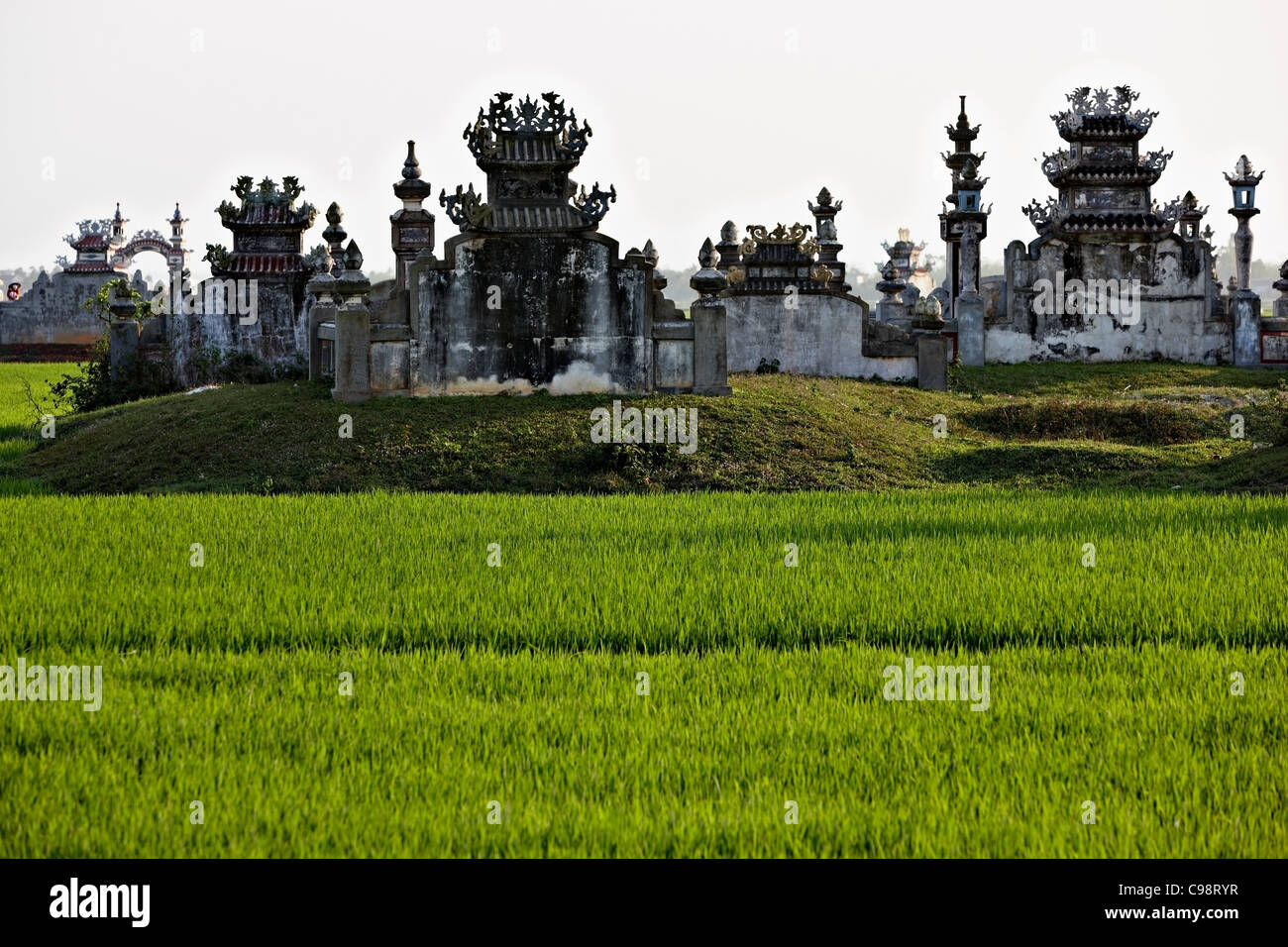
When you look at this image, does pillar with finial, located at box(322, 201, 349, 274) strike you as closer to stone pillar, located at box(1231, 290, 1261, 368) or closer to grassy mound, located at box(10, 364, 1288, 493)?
grassy mound, located at box(10, 364, 1288, 493)

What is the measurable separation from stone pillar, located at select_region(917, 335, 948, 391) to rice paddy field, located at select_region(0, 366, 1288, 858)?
1245cm

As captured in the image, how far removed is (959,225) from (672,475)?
1999 cm

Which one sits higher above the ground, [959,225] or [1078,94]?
[1078,94]

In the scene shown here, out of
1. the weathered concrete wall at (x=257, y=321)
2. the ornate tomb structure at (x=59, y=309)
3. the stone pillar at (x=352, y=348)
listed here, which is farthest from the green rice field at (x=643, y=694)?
the ornate tomb structure at (x=59, y=309)

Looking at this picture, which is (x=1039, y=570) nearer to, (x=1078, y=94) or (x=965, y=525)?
(x=965, y=525)

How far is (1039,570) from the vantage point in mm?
10430

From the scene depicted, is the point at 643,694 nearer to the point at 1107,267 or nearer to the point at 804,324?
the point at 804,324

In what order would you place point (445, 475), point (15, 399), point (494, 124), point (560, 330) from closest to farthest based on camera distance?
1. point (445, 475)
2. point (560, 330)
3. point (494, 124)
4. point (15, 399)

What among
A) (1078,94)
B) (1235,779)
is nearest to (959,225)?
(1078,94)
